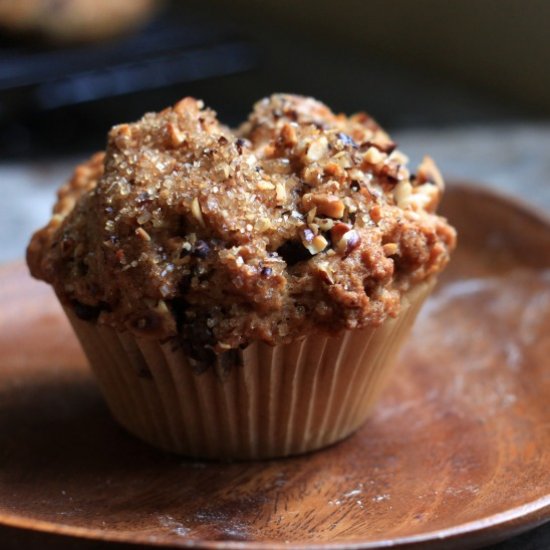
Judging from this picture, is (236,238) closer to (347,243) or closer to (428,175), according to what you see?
(347,243)

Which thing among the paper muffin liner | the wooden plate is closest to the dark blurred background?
the wooden plate

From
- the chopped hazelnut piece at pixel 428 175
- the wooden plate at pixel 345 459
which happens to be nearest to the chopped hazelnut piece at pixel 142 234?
the wooden plate at pixel 345 459

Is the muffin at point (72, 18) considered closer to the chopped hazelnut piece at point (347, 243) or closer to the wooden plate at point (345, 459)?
the wooden plate at point (345, 459)

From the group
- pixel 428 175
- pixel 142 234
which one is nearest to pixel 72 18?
pixel 428 175

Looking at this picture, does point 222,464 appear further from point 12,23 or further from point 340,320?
point 12,23

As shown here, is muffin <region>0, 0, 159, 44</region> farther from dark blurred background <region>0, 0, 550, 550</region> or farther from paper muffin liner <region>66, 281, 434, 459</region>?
paper muffin liner <region>66, 281, 434, 459</region>

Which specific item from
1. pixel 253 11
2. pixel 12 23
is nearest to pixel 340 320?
pixel 12 23
